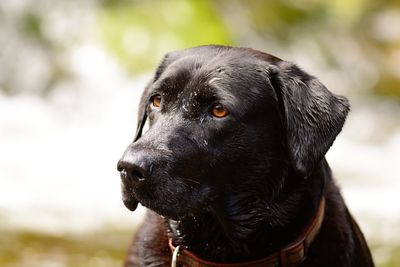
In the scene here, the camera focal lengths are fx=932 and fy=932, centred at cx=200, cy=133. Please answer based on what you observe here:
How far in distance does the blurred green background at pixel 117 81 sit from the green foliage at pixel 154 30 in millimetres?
14

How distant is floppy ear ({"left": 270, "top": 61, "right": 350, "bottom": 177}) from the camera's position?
390 cm

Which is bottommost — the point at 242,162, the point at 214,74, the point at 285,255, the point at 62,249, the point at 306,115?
the point at 285,255

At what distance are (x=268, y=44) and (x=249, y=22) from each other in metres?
0.49

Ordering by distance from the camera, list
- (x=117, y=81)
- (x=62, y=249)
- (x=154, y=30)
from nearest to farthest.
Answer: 1. (x=62, y=249)
2. (x=154, y=30)
3. (x=117, y=81)

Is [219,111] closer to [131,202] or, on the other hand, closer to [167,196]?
[167,196]

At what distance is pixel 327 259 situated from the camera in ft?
13.3

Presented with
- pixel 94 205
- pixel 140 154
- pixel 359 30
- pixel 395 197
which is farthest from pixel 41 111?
pixel 140 154

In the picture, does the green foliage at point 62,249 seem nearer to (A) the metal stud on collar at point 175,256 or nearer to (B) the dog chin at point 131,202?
(A) the metal stud on collar at point 175,256

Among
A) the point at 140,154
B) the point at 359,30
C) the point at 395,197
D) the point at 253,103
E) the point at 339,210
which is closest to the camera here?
the point at 140,154

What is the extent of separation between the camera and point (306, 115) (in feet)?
13.0

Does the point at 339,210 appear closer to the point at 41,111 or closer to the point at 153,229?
the point at 153,229

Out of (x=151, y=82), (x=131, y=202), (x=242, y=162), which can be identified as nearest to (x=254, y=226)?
(x=242, y=162)

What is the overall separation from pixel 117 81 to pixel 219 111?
756cm

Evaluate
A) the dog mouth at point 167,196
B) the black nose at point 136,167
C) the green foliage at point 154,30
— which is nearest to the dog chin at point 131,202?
the dog mouth at point 167,196
